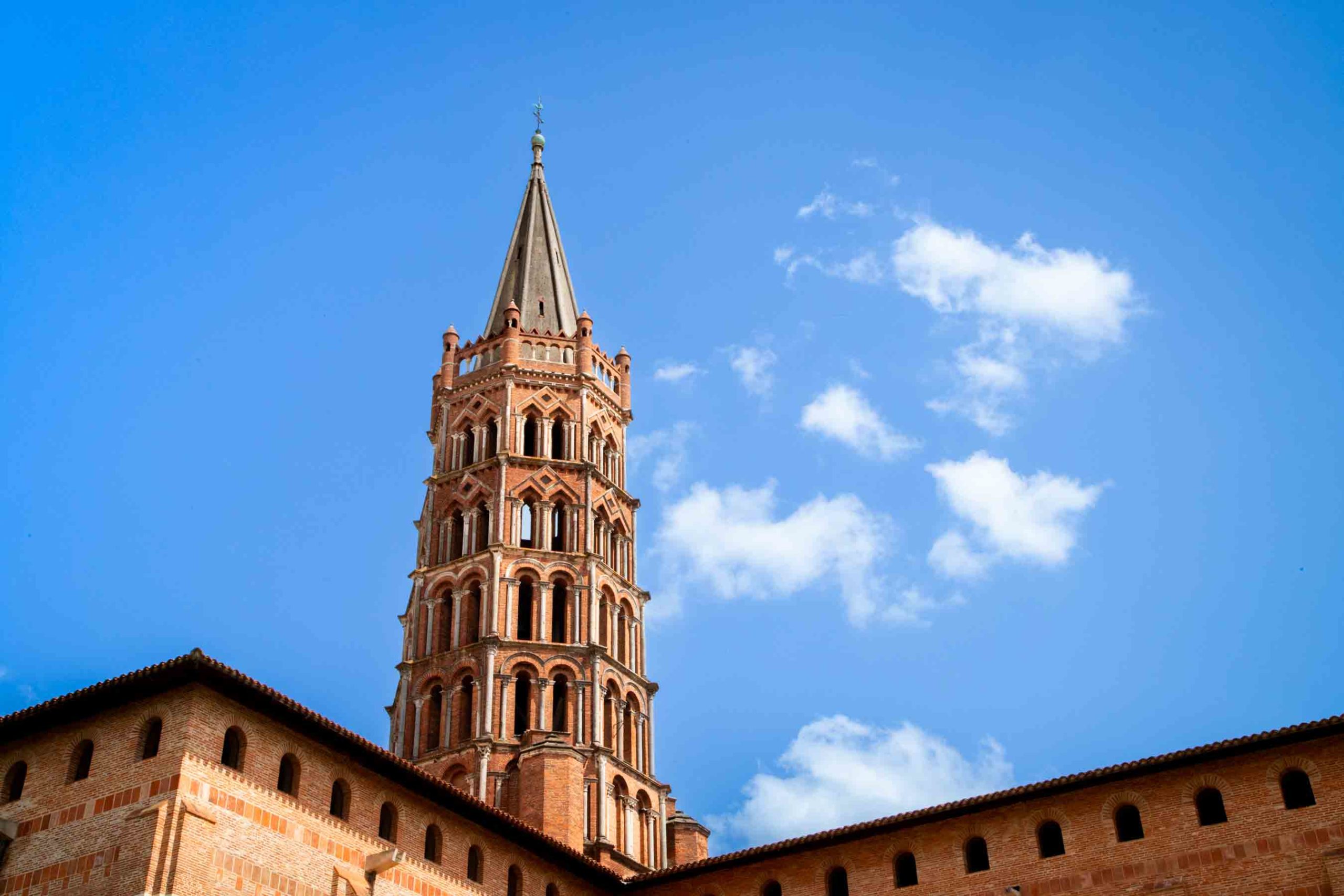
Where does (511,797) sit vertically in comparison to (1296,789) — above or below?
above

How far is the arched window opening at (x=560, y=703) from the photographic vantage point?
1841 inches

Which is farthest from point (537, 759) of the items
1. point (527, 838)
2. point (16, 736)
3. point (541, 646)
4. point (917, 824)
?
point (16, 736)

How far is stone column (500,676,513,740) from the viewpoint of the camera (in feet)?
150

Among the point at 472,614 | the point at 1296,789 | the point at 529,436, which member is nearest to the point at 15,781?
the point at 472,614

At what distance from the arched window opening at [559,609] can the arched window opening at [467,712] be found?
300 centimetres

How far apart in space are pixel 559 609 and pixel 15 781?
2308cm

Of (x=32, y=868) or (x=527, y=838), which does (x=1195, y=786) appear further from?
(x=32, y=868)

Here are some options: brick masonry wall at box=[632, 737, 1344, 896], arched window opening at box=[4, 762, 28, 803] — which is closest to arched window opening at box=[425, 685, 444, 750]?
brick masonry wall at box=[632, 737, 1344, 896]

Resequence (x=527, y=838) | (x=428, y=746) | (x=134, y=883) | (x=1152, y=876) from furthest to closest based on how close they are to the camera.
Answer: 1. (x=428, y=746)
2. (x=527, y=838)
3. (x=1152, y=876)
4. (x=134, y=883)

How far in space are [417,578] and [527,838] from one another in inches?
739

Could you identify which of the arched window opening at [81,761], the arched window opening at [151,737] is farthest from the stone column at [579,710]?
the arched window opening at [151,737]

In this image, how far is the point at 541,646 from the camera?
156ft

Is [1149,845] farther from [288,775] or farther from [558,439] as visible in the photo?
[558,439]

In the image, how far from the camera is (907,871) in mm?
32875
